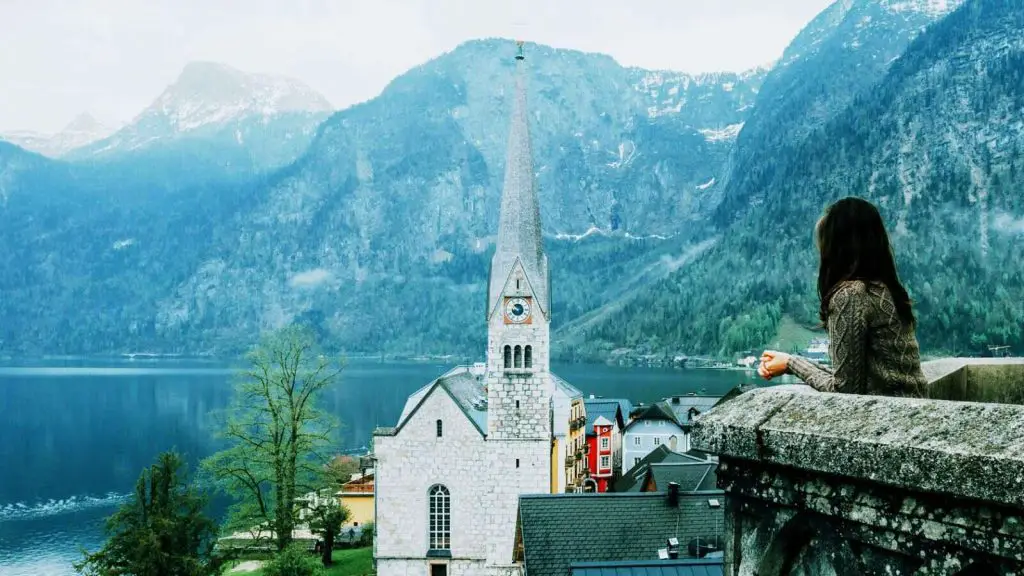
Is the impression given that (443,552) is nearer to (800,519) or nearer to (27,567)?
(800,519)

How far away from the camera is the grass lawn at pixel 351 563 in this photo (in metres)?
37.0

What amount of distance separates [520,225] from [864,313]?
3003 cm

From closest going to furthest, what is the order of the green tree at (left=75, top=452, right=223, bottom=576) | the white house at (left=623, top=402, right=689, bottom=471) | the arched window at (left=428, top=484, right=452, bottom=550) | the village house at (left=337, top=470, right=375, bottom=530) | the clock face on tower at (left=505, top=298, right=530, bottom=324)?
the green tree at (left=75, top=452, right=223, bottom=576) < the arched window at (left=428, top=484, right=452, bottom=550) < the clock face on tower at (left=505, top=298, right=530, bottom=324) < the village house at (left=337, top=470, right=375, bottom=530) < the white house at (left=623, top=402, right=689, bottom=471)

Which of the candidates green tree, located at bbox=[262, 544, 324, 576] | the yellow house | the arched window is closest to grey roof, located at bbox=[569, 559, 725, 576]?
green tree, located at bbox=[262, 544, 324, 576]

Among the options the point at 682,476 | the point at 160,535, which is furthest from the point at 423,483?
the point at 160,535

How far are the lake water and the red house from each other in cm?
1920

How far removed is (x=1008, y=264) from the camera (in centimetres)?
17800

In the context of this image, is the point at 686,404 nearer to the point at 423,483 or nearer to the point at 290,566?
the point at 423,483

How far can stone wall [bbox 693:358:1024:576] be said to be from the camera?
2234 millimetres

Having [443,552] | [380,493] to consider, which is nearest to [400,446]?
[380,493]

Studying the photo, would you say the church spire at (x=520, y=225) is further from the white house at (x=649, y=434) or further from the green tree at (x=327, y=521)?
the white house at (x=649, y=434)

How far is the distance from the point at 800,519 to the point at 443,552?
28837 millimetres

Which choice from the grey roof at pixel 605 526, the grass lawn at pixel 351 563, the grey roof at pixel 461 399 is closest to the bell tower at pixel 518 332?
the grey roof at pixel 461 399

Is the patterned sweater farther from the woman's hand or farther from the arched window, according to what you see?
the arched window
